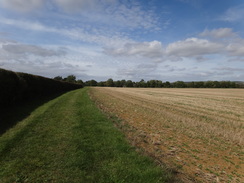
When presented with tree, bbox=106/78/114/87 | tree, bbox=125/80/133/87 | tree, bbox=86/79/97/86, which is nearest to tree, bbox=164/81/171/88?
tree, bbox=125/80/133/87

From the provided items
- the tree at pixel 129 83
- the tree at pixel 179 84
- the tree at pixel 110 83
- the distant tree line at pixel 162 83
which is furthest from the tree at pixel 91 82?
the tree at pixel 179 84

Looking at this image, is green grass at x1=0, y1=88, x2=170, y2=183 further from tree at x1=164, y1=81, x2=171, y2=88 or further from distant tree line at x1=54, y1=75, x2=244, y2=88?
tree at x1=164, y1=81, x2=171, y2=88

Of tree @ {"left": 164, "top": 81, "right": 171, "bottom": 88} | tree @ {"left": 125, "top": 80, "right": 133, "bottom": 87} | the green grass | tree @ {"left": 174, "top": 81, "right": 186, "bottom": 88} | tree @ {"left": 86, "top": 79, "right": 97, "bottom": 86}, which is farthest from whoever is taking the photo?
→ tree @ {"left": 86, "top": 79, "right": 97, "bottom": 86}

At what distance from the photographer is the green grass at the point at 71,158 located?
334cm

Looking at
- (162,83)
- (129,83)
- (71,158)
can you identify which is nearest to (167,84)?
(162,83)

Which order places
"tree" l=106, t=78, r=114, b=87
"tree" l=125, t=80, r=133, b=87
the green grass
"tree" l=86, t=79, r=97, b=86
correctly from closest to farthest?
1. the green grass
2. "tree" l=125, t=80, r=133, b=87
3. "tree" l=106, t=78, r=114, b=87
4. "tree" l=86, t=79, r=97, b=86

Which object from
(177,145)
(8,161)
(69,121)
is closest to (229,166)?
(177,145)

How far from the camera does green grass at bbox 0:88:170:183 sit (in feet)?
11.0

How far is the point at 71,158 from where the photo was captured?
13.3 ft

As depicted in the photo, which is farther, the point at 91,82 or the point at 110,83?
the point at 91,82

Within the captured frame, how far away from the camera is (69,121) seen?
24.9ft

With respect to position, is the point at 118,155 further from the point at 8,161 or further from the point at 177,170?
the point at 8,161

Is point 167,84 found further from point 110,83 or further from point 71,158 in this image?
point 71,158

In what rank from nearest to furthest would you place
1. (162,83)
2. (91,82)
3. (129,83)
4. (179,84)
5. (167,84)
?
1. (179,84)
2. (167,84)
3. (162,83)
4. (129,83)
5. (91,82)
